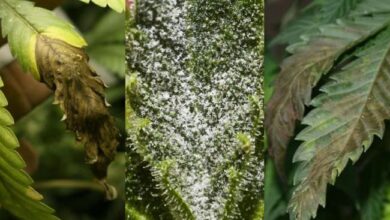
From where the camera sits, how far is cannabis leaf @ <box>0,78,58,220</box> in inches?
21.1

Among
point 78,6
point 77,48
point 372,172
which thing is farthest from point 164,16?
point 78,6

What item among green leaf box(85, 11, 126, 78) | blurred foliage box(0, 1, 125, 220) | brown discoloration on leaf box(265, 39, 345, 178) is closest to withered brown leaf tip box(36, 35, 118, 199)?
brown discoloration on leaf box(265, 39, 345, 178)

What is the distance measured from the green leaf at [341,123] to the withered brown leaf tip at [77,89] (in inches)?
5.6

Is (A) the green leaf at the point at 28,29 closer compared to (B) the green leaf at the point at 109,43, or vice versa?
(A) the green leaf at the point at 28,29

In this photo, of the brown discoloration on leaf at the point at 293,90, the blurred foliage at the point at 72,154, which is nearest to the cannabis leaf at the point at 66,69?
the brown discoloration on leaf at the point at 293,90

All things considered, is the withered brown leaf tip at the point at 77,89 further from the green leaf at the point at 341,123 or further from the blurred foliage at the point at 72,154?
the blurred foliage at the point at 72,154

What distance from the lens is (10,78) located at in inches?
30.3

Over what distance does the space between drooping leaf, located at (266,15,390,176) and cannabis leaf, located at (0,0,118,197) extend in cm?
13

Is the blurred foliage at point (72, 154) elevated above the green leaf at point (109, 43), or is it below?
below

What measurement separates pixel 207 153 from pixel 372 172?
0.68 ft

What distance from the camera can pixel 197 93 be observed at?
523 mm

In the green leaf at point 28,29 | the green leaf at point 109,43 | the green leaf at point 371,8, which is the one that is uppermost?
the green leaf at point 28,29

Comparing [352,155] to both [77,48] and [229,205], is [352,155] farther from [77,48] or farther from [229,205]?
[77,48]

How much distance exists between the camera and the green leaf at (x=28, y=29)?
21.1 inches
